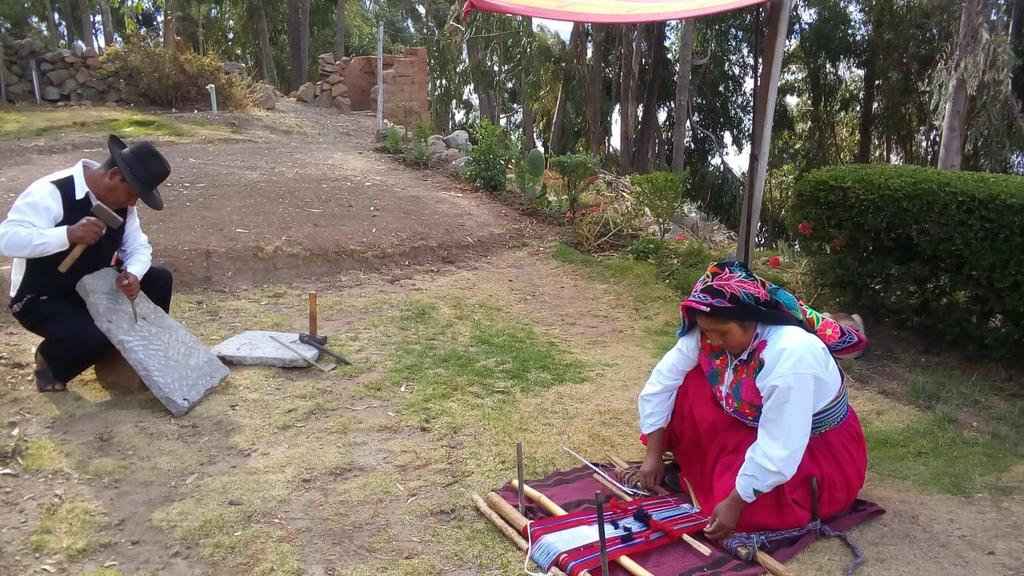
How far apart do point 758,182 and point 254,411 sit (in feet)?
9.14

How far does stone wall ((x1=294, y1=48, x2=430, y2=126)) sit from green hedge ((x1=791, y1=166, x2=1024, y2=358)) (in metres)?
9.82

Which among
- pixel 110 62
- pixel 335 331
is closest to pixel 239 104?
pixel 110 62

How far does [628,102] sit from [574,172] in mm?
8050

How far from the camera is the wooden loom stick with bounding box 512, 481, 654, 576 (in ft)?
8.11

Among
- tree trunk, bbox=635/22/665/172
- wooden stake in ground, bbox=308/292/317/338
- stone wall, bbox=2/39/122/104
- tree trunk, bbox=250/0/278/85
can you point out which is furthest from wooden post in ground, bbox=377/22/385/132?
tree trunk, bbox=250/0/278/85

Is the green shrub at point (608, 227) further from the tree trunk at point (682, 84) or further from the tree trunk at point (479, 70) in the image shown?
the tree trunk at point (479, 70)

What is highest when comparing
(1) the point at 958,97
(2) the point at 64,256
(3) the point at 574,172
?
(1) the point at 958,97

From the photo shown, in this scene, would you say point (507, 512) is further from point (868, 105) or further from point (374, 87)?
point (868, 105)

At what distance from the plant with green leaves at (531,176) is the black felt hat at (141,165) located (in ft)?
16.0

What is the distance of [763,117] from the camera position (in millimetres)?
4004

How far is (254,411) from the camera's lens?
3.77 meters

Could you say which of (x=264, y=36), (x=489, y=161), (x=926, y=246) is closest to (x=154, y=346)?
(x=926, y=246)

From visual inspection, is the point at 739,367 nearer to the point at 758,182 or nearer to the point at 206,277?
the point at 758,182

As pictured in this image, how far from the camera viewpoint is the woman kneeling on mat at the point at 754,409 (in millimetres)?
2475
